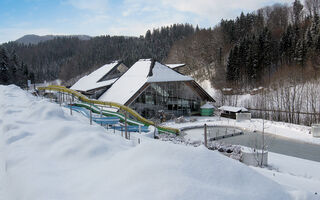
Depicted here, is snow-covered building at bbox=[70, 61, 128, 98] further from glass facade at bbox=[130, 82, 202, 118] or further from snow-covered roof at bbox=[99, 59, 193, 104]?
glass facade at bbox=[130, 82, 202, 118]

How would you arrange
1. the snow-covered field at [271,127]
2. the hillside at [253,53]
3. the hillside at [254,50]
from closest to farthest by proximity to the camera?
1. the snow-covered field at [271,127]
2. the hillside at [253,53]
3. the hillside at [254,50]

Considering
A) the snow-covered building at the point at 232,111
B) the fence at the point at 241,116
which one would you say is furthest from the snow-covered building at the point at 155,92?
the fence at the point at 241,116

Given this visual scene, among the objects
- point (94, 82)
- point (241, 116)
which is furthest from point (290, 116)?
point (94, 82)

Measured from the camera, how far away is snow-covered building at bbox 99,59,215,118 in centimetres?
2316

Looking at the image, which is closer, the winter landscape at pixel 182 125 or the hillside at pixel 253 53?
the winter landscape at pixel 182 125

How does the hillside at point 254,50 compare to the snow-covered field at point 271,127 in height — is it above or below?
above

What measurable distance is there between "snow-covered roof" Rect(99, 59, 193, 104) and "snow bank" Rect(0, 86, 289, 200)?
17.2 m

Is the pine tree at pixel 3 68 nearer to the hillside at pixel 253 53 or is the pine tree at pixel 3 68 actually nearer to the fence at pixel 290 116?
the hillside at pixel 253 53

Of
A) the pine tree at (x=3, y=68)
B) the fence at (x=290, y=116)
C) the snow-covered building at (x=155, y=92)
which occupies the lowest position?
the fence at (x=290, y=116)

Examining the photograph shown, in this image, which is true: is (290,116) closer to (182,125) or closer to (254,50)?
(182,125)

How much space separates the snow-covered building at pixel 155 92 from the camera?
76.0 feet

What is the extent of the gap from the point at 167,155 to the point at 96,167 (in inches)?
46.8

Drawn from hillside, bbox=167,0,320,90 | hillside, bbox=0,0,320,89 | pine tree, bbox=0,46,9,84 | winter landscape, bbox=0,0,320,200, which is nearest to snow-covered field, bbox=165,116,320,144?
winter landscape, bbox=0,0,320,200

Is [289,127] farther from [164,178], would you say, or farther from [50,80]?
[50,80]
